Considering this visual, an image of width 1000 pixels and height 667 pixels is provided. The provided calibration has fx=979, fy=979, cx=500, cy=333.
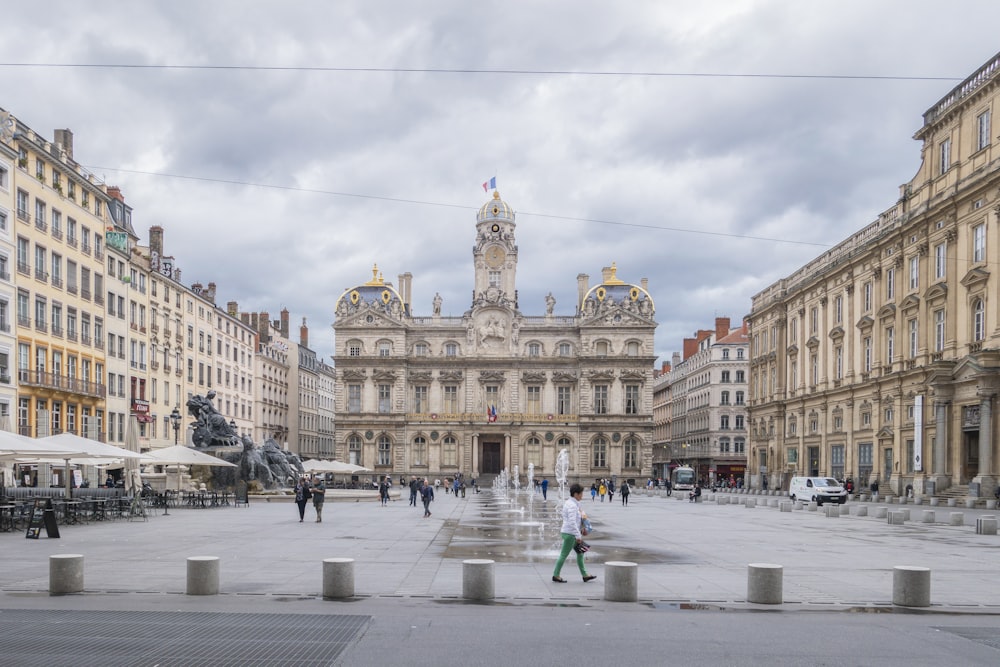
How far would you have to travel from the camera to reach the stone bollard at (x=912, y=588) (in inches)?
555

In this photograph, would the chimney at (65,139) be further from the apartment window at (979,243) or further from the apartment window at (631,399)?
the apartment window at (631,399)

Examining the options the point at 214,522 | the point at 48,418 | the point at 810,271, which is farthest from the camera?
the point at 810,271

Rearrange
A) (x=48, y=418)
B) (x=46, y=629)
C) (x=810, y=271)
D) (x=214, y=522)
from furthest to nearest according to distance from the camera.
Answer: (x=810, y=271) → (x=48, y=418) → (x=214, y=522) → (x=46, y=629)

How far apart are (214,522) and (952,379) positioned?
111 ft

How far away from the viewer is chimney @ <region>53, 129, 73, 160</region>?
54.9m

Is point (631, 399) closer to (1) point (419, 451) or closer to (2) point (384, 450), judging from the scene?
(1) point (419, 451)

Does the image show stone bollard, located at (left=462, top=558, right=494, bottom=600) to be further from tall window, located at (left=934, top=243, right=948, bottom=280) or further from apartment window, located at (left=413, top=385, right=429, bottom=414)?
apartment window, located at (left=413, top=385, right=429, bottom=414)

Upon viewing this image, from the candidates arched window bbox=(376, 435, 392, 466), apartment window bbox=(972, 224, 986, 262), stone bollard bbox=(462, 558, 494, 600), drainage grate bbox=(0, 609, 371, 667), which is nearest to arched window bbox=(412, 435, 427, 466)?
arched window bbox=(376, 435, 392, 466)

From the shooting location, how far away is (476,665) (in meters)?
10.1

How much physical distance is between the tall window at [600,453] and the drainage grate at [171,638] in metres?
85.1

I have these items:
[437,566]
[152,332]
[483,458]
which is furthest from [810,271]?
[437,566]

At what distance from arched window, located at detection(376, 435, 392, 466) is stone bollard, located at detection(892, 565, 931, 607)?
3365 inches

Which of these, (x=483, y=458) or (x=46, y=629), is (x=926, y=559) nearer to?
(x=46, y=629)

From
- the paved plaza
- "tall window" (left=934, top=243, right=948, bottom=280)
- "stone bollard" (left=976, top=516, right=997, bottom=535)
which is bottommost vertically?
"stone bollard" (left=976, top=516, right=997, bottom=535)
